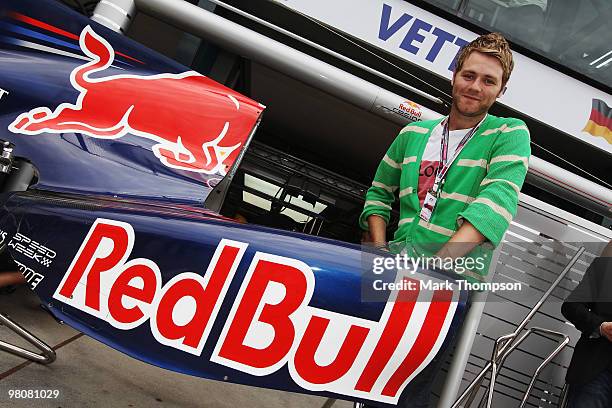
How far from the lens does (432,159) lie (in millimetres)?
1583

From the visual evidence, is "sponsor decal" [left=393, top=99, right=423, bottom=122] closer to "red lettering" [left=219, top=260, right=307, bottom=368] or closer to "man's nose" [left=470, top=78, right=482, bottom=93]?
"man's nose" [left=470, top=78, right=482, bottom=93]

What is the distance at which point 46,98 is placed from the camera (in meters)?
1.72

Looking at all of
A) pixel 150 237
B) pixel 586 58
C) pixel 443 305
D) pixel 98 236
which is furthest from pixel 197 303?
pixel 586 58

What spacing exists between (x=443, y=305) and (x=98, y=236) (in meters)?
0.99

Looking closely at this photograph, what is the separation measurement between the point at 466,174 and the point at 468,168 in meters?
0.02

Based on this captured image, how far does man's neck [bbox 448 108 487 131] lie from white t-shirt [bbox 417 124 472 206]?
0.06 ft

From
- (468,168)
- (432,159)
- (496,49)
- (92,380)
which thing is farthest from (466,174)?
(92,380)

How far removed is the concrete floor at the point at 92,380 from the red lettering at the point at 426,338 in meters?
1.06

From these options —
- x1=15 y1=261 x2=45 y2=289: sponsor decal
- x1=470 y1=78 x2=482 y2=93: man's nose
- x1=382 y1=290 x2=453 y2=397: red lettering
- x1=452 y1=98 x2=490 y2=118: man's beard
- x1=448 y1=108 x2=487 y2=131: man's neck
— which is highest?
x1=470 y1=78 x2=482 y2=93: man's nose

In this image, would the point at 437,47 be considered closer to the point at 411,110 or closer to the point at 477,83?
the point at 411,110

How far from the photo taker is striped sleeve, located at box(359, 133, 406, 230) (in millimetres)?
1733

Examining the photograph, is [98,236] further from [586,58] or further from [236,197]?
[236,197]

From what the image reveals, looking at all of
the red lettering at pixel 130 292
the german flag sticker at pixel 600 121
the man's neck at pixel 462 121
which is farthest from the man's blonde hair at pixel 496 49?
the german flag sticker at pixel 600 121

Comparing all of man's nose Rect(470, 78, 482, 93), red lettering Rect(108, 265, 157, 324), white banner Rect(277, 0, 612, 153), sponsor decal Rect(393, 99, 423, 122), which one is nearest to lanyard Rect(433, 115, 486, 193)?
man's nose Rect(470, 78, 482, 93)
